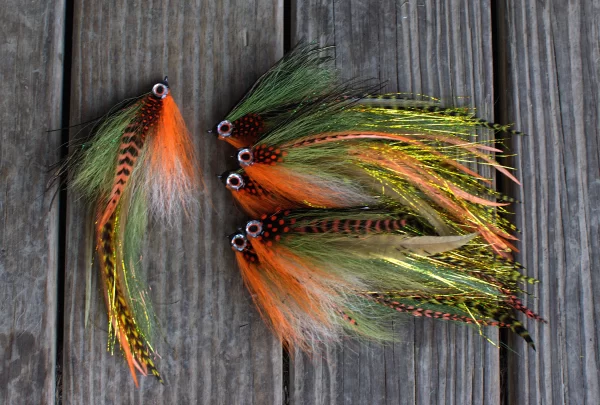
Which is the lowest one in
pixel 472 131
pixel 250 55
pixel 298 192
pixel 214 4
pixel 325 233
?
pixel 325 233

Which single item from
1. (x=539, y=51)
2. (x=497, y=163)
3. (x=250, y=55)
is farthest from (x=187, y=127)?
(x=539, y=51)

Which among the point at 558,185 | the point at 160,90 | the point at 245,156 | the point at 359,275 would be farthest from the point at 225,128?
the point at 558,185

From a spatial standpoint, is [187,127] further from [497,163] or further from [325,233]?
[497,163]

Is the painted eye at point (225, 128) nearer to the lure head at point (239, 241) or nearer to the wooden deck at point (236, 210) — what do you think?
the wooden deck at point (236, 210)

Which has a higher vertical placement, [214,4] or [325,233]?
[214,4]

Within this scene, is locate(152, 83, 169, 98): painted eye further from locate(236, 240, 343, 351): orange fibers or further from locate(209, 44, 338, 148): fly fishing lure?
locate(236, 240, 343, 351): orange fibers

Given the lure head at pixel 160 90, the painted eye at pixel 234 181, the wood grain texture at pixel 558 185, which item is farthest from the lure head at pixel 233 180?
the wood grain texture at pixel 558 185
